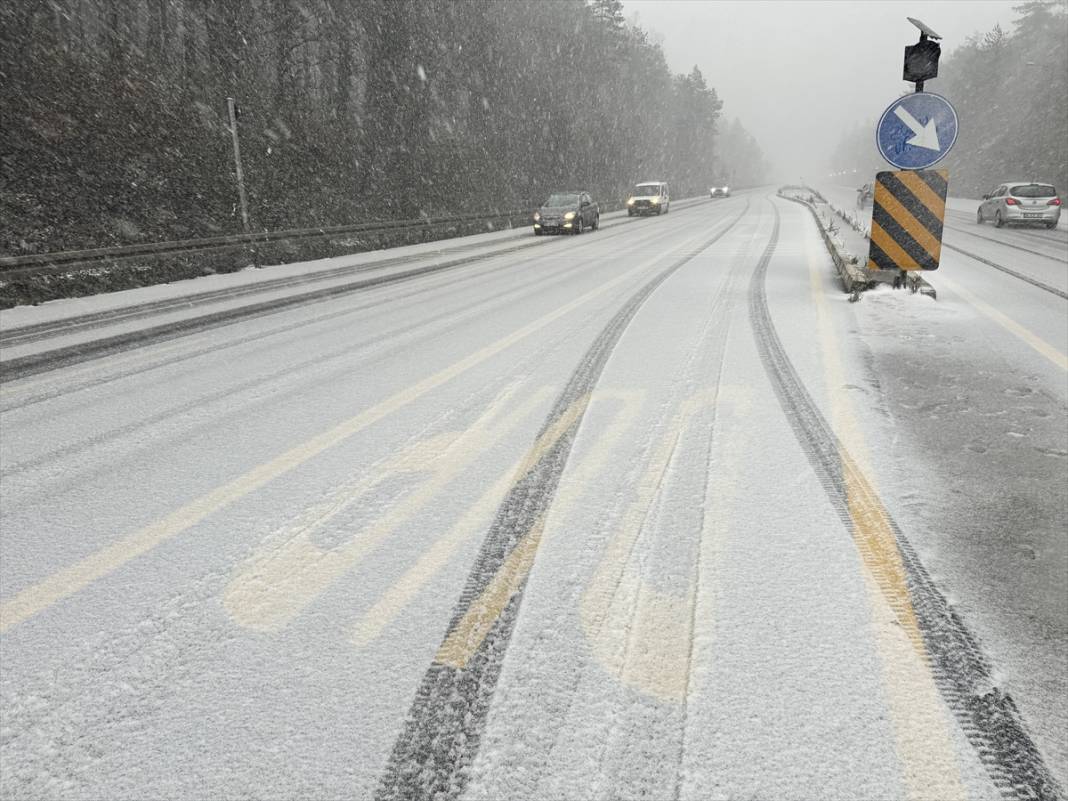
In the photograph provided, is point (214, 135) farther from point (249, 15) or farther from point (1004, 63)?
point (1004, 63)

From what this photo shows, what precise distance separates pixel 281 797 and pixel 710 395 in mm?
3925

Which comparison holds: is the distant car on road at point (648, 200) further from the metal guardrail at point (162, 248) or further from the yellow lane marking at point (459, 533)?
the yellow lane marking at point (459, 533)

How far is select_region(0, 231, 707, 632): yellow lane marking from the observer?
2557mm

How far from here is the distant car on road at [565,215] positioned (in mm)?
24953

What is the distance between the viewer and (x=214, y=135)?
68.5ft

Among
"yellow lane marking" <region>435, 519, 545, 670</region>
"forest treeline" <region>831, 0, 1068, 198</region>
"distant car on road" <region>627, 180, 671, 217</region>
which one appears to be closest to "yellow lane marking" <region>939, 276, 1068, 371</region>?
"yellow lane marking" <region>435, 519, 545, 670</region>

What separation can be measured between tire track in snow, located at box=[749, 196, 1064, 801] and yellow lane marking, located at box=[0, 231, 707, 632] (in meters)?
2.81

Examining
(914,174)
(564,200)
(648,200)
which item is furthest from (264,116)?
(914,174)

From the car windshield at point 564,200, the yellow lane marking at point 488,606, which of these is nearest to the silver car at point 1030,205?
the car windshield at point 564,200

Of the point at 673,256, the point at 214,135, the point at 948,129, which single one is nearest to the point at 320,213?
the point at 214,135

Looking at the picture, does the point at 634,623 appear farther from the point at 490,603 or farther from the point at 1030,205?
the point at 1030,205

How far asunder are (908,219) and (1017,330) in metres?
2.22

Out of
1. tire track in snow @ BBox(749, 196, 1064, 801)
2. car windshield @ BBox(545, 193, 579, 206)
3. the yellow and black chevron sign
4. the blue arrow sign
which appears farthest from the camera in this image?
car windshield @ BBox(545, 193, 579, 206)

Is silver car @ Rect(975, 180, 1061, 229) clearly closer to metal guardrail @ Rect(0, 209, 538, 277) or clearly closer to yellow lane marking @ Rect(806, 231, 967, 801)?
metal guardrail @ Rect(0, 209, 538, 277)
